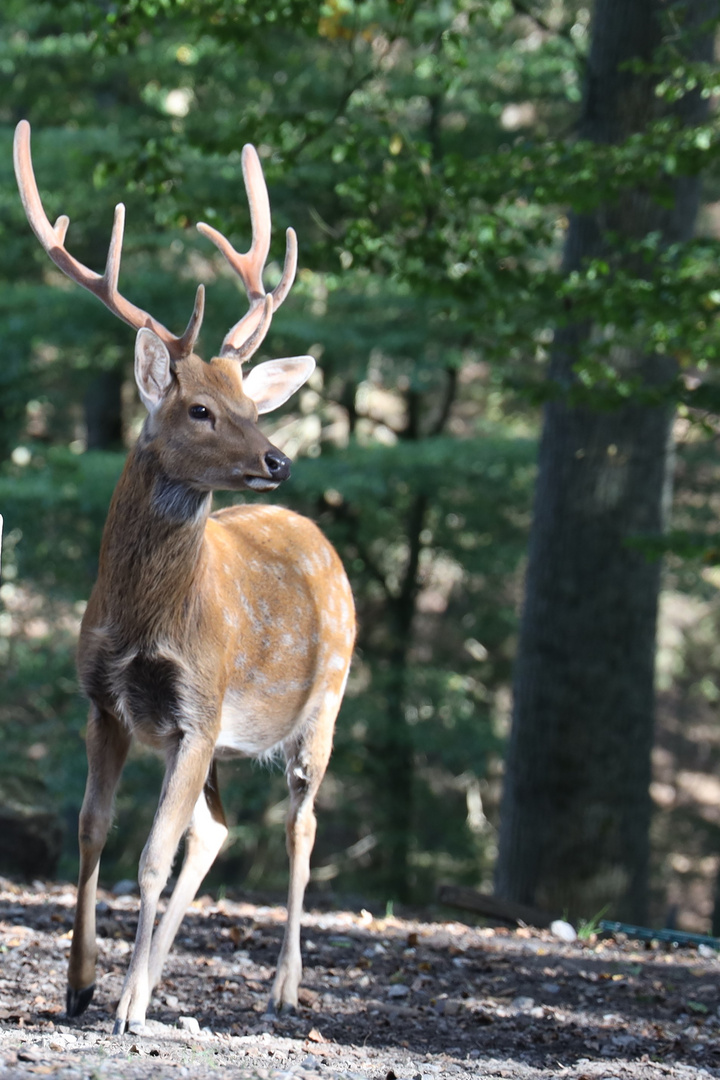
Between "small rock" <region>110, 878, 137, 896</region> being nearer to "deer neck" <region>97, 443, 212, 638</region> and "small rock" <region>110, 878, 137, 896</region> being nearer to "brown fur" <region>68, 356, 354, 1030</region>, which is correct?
"brown fur" <region>68, 356, 354, 1030</region>

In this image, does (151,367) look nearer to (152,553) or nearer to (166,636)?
(152,553)

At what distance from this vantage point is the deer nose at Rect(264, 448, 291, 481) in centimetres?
402

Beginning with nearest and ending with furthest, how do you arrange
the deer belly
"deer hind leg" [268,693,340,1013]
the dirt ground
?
1. the dirt ground
2. the deer belly
3. "deer hind leg" [268,693,340,1013]

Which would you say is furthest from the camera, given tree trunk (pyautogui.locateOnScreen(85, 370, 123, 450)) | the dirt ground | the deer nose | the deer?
tree trunk (pyautogui.locateOnScreen(85, 370, 123, 450))

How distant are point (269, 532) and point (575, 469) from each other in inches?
153

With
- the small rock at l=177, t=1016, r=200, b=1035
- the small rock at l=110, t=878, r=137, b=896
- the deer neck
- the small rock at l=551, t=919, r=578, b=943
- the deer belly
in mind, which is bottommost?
the small rock at l=110, t=878, r=137, b=896

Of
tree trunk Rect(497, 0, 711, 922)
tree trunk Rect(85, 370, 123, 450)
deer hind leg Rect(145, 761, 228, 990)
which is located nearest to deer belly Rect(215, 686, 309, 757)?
deer hind leg Rect(145, 761, 228, 990)

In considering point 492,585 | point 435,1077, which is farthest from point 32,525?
point 435,1077

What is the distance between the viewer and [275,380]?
15.4 ft

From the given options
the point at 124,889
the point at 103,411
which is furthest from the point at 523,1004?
the point at 103,411

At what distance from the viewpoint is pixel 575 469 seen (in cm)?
872

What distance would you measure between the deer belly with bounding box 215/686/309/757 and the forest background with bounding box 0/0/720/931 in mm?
2605

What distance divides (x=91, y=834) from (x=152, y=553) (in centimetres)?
98

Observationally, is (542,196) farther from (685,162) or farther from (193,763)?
(193,763)
